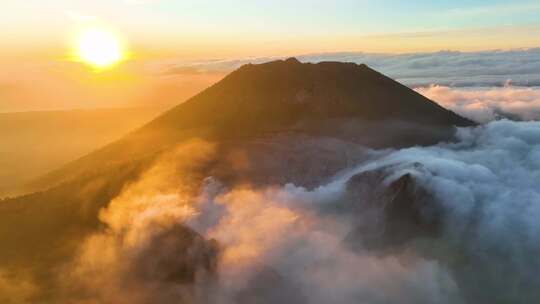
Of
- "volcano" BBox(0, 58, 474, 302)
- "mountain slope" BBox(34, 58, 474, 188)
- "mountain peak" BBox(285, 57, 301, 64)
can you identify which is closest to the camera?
"volcano" BBox(0, 58, 474, 302)

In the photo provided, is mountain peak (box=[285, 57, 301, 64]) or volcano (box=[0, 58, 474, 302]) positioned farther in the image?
mountain peak (box=[285, 57, 301, 64])

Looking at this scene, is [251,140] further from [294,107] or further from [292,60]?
[292,60]

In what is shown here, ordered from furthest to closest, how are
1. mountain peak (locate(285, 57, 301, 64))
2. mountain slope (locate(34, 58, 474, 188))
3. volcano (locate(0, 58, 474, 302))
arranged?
mountain peak (locate(285, 57, 301, 64))
mountain slope (locate(34, 58, 474, 188))
volcano (locate(0, 58, 474, 302))

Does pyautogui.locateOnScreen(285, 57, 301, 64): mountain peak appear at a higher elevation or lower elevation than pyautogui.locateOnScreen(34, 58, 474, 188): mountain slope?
higher

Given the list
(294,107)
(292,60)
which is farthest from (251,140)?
(292,60)

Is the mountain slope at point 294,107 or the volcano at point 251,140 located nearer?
the volcano at point 251,140

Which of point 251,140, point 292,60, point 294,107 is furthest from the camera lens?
point 292,60

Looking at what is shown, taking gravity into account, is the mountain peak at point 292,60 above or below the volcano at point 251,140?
above

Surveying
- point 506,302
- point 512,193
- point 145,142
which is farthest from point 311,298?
point 145,142

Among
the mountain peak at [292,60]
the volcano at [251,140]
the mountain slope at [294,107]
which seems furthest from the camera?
the mountain peak at [292,60]

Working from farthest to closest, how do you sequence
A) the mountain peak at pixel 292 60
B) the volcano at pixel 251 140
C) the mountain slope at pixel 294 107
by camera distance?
1. the mountain peak at pixel 292 60
2. the mountain slope at pixel 294 107
3. the volcano at pixel 251 140

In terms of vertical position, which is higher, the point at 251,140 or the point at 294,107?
the point at 294,107

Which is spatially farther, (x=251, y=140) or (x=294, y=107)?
(x=294, y=107)
